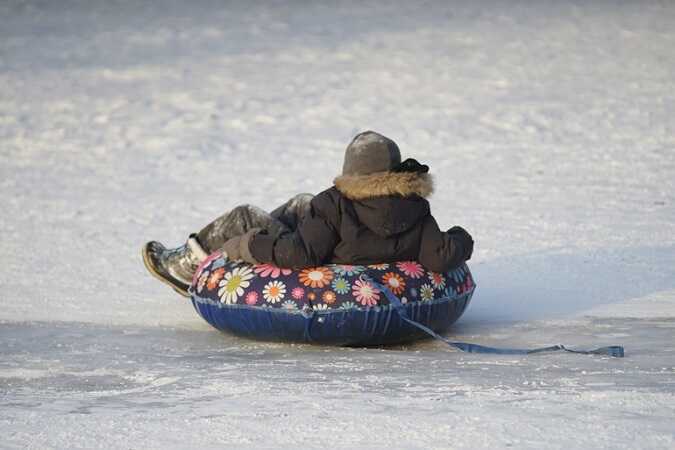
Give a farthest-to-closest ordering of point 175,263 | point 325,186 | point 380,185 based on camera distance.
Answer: point 325,186 → point 175,263 → point 380,185

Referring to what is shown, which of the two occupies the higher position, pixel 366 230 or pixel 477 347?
pixel 366 230

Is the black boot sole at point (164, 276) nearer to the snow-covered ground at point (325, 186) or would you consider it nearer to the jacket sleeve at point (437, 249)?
the snow-covered ground at point (325, 186)

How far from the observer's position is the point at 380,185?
6.61m

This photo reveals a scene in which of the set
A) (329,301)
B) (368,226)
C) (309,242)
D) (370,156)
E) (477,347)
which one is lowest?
(477,347)

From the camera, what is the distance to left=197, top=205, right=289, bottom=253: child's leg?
7.34 metres

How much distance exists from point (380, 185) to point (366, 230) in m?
0.28

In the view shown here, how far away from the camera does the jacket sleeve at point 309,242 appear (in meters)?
6.66

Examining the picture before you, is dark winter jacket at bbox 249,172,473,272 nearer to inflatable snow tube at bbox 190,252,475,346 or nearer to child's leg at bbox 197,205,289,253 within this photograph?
inflatable snow tube at bbox 190,252,475,346

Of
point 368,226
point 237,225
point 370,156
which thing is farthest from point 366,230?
point 237,225

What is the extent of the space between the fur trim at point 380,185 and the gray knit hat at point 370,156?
4 cm

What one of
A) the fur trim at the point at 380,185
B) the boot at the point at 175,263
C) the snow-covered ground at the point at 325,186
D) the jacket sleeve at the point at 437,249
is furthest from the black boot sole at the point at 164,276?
the jacket sleeve at the point at 437,249

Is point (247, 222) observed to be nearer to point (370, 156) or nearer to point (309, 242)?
point (309, 242)

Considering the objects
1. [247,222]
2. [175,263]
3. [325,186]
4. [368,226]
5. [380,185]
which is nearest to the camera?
[380,185]

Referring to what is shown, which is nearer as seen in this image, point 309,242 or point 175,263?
point 309,242
